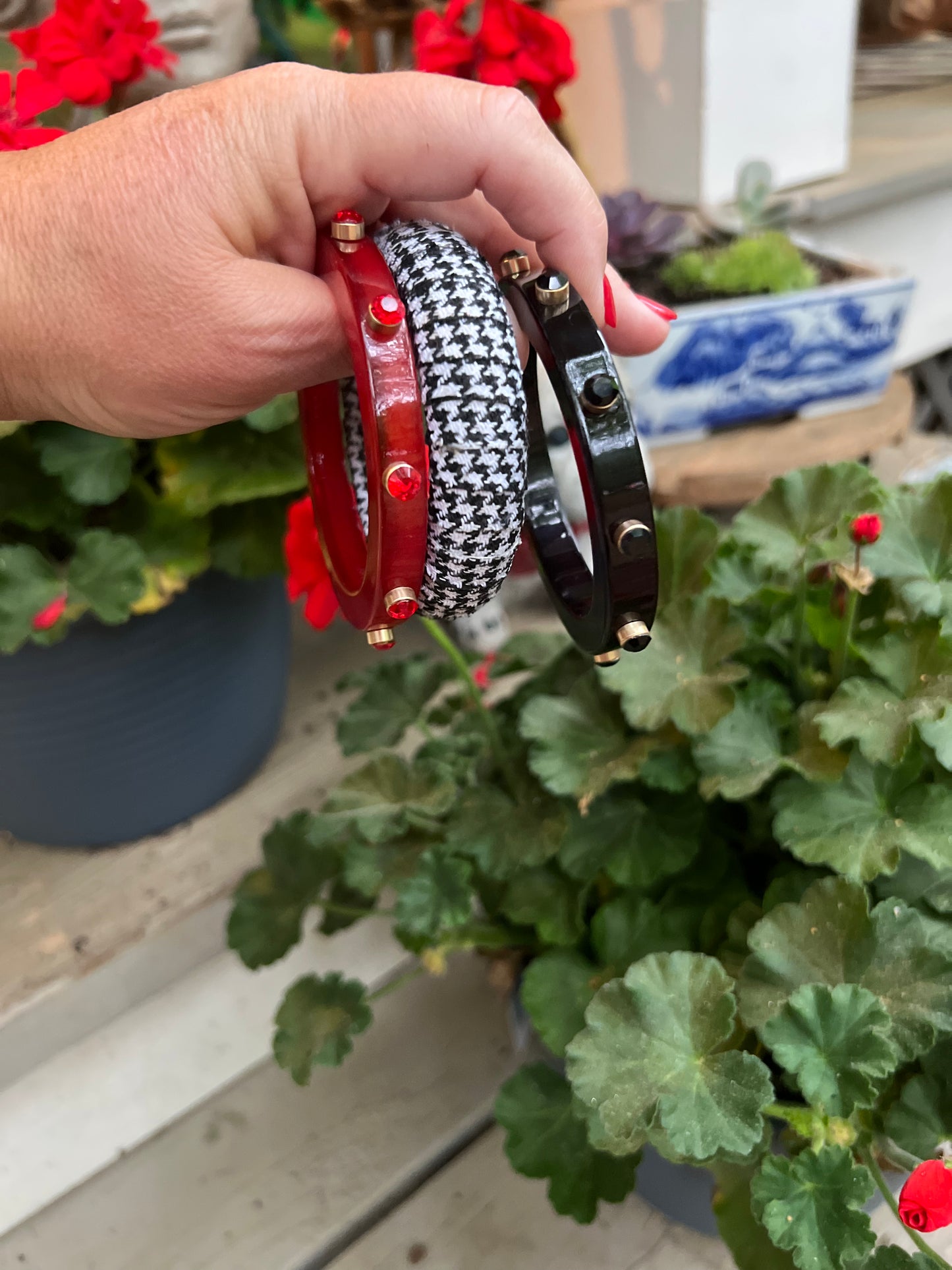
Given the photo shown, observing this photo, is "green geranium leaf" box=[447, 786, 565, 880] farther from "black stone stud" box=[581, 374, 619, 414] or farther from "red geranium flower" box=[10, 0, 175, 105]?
"red geranium flower" box=[10, 0, 175, 105]

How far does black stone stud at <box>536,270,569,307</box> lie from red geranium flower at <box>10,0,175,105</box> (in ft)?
1.27

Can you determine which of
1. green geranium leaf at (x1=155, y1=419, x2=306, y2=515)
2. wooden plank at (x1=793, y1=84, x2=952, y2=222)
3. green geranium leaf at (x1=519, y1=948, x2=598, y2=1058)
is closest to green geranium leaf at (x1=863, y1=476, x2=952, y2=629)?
green geranium leaf at (x1=519, y1=948, x2=598, y2=1058)

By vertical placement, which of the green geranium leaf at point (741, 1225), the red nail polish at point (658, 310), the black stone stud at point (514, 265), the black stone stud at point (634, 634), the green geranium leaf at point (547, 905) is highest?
the black stone stud at point (514, 265)

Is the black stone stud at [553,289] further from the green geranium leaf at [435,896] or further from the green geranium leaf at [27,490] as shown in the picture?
the green geranium leaf at [27,490]

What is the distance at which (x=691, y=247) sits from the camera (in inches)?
35.4

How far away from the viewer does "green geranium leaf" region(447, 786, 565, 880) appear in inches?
17.8

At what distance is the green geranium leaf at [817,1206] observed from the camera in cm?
31

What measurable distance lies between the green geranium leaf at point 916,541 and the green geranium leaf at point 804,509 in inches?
0.9

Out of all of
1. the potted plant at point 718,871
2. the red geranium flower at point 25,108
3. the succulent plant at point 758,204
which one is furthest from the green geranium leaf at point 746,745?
the succulent plant at point 758,204

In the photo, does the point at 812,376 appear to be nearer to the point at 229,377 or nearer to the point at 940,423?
the point at 229,377

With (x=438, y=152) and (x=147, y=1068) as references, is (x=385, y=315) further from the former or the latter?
(x=147, y=1068)

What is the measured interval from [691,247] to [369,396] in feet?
2.45

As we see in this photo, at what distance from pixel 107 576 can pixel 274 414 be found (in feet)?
0.43

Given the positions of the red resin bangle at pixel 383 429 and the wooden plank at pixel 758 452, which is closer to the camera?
the red resin bangle at pixel 383 429
